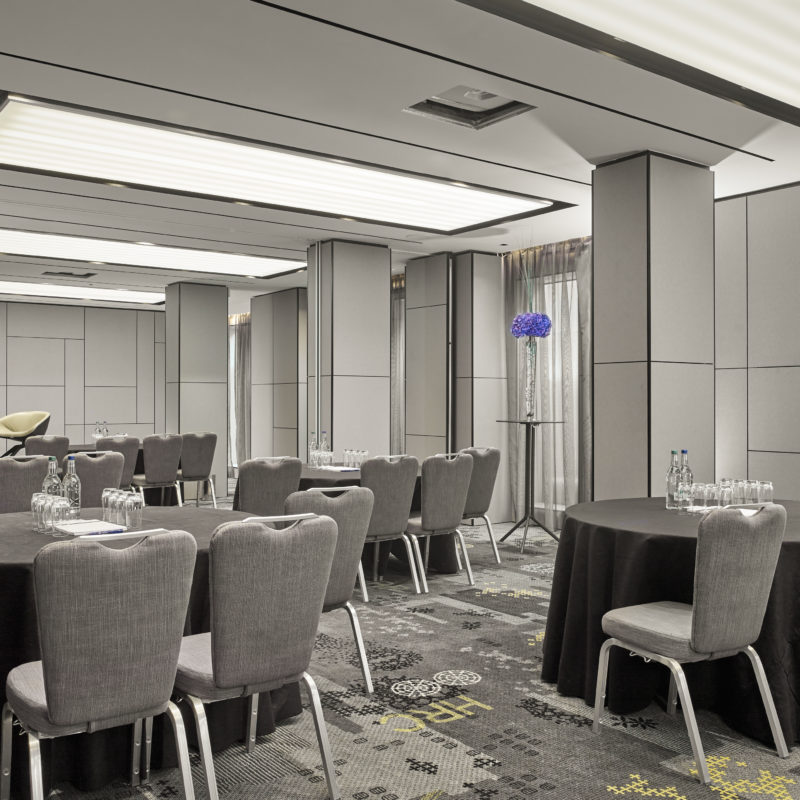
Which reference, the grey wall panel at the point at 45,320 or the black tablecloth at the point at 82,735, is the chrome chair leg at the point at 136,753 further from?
the grey wall panel at the point at 45,320

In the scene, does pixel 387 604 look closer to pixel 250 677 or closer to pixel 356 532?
pixel 356 532

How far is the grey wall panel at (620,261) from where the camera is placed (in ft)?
18.2

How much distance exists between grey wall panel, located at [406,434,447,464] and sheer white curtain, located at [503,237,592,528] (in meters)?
0.79

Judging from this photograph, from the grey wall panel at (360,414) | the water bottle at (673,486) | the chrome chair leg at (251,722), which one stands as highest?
the grey wall panel at (360,414)

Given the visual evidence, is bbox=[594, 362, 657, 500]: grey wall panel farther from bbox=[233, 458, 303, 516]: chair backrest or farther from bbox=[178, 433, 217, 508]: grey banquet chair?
bbox=[178, 433, 217, 508]: grey banquet chair

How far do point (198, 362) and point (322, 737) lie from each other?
960 centimetres

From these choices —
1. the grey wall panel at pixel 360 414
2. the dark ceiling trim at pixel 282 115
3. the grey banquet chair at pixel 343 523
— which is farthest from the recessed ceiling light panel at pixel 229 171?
the grey banquet chair at pixel 343 523

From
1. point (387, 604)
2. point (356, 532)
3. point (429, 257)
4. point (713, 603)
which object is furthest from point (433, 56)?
point (429, 257)

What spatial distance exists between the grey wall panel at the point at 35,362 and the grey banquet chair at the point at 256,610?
13.0 meters

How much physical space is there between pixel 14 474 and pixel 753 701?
176 inches

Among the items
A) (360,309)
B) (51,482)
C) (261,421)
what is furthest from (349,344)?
(51,482)

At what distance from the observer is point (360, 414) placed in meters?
8.70

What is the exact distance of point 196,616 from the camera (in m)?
3.11

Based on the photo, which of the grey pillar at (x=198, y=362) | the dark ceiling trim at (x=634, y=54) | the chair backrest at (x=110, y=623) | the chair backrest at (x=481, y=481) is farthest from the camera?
the grey pillar at (x=198, y=362)
